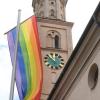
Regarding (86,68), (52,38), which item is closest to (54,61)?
(52,38)

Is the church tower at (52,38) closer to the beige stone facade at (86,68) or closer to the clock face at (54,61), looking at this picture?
the clock face at (54,61)

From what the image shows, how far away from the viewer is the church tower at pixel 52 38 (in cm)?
4666

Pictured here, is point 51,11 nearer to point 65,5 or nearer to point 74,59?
point 65,5

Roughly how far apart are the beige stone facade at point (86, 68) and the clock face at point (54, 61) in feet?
77.4

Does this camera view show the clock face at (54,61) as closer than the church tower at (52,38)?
No

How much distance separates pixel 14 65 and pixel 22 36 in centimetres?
193

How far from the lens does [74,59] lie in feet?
72.0

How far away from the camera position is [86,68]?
2097cm

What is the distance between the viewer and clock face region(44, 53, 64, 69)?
47.2 m

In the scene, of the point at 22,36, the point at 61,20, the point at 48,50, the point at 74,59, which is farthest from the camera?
the point at 61,20

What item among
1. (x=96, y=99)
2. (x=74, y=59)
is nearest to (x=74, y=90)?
(x=74, y=59)

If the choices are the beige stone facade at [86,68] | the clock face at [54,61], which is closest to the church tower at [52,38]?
the clock face at [54,61]

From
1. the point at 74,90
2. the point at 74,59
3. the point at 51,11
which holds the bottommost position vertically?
the point at 74,90

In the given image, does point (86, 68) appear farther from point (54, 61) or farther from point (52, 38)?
point (52, 38)
